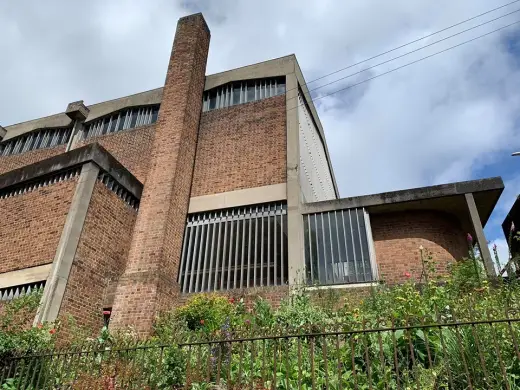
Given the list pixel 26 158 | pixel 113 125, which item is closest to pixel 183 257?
pixel 113 125

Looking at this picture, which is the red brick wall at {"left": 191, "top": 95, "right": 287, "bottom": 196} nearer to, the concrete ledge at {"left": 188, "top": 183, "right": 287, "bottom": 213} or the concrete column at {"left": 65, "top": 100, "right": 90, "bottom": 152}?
the concrete ledge at {"left": 188, "top": 183, "right": 287, "bottom": 213}

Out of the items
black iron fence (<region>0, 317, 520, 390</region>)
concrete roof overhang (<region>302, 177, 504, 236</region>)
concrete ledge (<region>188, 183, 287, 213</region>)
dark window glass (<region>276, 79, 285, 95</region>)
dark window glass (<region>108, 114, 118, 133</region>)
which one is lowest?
black iron fence (<region>0, 317, 520, 390</region>)

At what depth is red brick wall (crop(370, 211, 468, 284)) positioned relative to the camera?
380 inches

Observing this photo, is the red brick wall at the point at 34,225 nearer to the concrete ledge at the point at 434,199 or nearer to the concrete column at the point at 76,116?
the concrete column at the point at 76,116

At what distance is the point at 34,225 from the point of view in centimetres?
997

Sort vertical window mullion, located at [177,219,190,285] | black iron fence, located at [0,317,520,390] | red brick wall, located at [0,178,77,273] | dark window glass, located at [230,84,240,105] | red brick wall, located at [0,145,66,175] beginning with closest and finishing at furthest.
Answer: black iron fence, located at [0,317,520,390] → red brick wall, located at [0,178,77,273] → vertical window mullion, located at [177,219,190,285] → dark window glass, located at [230,84,240,105] → red brick wall, located at [0,145,66,175]

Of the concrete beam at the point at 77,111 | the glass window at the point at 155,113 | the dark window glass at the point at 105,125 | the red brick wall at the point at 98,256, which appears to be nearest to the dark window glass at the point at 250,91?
the glass window at the point at 155,113

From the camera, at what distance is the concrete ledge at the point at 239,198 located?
1121cm

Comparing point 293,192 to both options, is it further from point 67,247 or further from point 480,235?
point 67,247

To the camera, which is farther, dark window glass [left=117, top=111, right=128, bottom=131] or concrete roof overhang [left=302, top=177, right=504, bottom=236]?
Result: dark window glass [left=117, top=111, right=128, bottom=131]

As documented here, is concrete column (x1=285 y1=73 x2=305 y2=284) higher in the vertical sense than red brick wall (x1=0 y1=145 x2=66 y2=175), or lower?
lower

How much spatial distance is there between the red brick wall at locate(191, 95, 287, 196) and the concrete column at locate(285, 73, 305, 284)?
26 centimetres

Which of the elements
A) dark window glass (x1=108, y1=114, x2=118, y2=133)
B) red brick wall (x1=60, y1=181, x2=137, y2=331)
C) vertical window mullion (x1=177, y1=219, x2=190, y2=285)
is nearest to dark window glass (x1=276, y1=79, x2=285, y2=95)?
vertical window mullion (x1=177, y1=219, x2=190, y2=285)

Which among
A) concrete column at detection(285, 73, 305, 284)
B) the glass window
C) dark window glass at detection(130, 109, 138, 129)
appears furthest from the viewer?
dark window glass at detection(130, 109, 138, 129)
